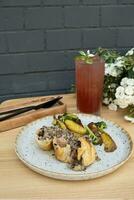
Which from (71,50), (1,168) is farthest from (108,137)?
(71,50)

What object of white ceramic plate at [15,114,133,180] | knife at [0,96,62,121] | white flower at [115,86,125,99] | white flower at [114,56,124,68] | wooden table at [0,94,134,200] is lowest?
wooden table at [0,94,134,200]

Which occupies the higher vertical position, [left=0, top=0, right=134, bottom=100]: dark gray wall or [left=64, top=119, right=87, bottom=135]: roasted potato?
[left=0, top=0, right=134, bottom=100]: dark gray wall

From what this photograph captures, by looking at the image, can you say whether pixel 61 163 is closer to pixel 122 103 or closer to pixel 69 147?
pixel 69 147

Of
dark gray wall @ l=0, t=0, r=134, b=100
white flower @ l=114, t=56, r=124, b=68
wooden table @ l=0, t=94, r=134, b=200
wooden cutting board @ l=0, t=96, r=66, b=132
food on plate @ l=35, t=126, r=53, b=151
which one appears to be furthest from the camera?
dark gray wall @ l=0, t=0, r=134, b=100

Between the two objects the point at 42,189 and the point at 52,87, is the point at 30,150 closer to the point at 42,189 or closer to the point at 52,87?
the point at 42,189

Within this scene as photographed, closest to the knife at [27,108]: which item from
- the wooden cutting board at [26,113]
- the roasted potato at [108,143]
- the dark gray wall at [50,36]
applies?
the wooden cutting board at [26,113]

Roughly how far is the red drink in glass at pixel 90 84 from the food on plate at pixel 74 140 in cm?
10

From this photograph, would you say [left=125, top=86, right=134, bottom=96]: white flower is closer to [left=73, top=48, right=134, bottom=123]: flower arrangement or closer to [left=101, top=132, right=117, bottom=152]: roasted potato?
[left=73, top=48, right=134, bottom=123]: flower arrangement

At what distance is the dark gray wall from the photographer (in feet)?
4.95

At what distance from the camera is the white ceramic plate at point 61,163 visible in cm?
69

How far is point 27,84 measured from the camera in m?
1.64

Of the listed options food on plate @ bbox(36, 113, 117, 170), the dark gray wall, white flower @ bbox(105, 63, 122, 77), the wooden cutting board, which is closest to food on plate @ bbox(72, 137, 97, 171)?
food on plate @ bbox(36, 113, 117, 170)

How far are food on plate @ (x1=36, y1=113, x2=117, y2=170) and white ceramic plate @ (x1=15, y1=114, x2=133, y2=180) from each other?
1 centimetres

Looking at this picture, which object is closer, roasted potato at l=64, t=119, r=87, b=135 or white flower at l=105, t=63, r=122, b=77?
roasted potato at l=64, t=119, r=87, b=135
